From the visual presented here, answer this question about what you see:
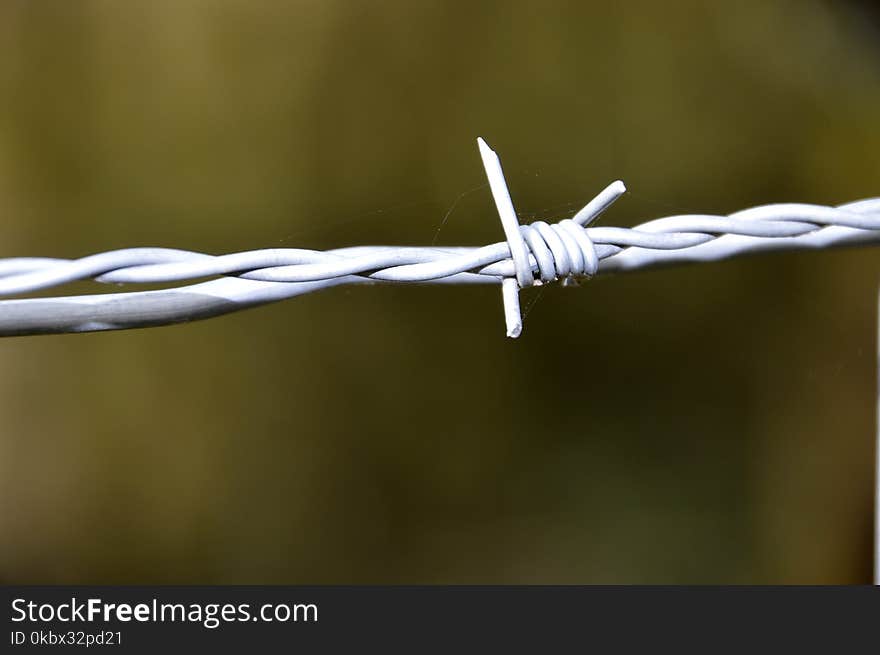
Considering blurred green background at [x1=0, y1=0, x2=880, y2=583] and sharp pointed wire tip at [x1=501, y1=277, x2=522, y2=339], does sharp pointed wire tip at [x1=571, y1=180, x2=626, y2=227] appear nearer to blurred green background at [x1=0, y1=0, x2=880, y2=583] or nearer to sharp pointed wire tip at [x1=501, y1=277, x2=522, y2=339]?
sharp pointed wire tip at [x1=501, y1=277, x2=522, y2=339]

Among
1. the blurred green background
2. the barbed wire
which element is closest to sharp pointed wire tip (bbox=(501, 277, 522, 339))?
the barbed wire

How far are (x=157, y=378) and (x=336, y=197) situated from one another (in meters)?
0.55

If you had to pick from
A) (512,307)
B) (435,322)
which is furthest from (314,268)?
(435,322)

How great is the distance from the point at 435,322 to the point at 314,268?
122 centimetres

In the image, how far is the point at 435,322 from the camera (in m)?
1.57

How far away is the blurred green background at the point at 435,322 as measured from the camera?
1.47 metres

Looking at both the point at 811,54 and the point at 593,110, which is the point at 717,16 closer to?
the point at 811,54

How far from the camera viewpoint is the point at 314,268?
34 cm

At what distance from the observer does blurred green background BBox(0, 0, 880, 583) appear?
1.47 meters

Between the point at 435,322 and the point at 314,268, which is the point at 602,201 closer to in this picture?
the point at 314,268

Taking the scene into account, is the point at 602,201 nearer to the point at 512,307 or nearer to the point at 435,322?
the point at 512,307

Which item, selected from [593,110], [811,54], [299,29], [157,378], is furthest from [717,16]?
[157,378]

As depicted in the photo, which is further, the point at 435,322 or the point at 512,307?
the point at 435,322

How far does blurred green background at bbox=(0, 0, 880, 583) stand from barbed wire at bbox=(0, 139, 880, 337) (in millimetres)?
1138
